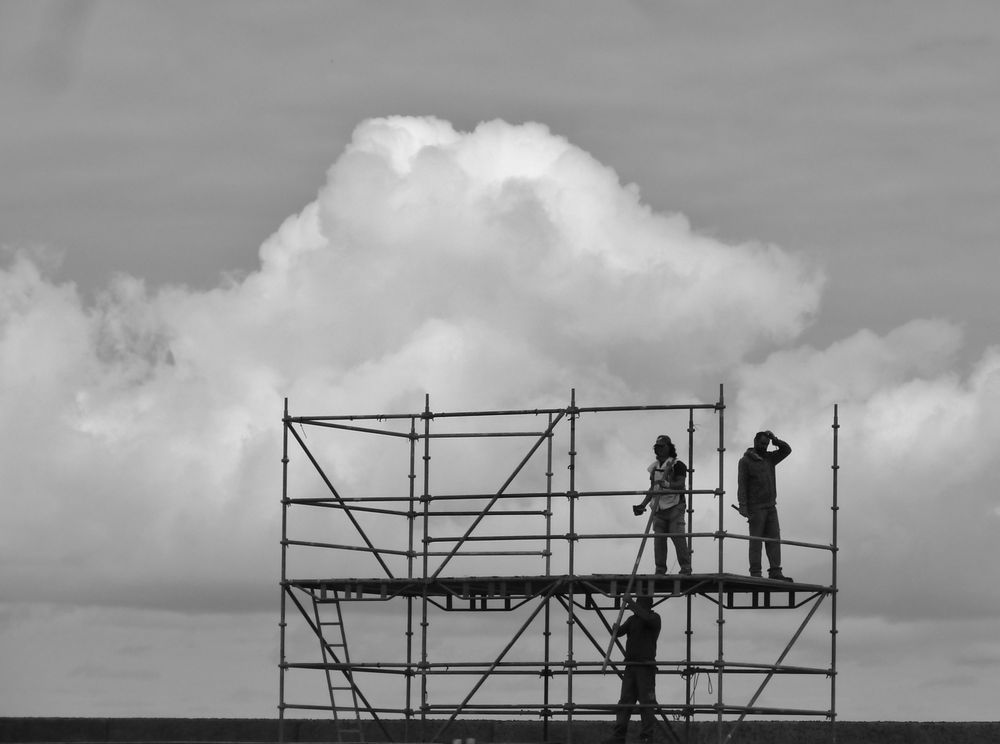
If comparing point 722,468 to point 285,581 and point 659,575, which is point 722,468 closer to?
point 659,575

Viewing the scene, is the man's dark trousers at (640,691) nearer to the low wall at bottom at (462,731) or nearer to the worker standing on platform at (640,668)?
the worker standing on platform at (640,668)

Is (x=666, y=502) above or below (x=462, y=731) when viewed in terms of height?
above

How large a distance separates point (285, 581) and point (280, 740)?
6.96 ft

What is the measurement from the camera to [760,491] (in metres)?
30.6

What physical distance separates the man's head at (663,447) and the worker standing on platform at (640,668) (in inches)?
73.6

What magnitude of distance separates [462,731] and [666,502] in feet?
16.7

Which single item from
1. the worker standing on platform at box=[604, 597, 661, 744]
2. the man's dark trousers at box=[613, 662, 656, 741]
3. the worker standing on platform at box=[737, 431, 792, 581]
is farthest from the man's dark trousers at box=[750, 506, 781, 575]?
the man's dark trousers at box=[613, 662, 656, 741]

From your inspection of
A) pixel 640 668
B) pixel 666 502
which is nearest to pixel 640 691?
pixel 640 668

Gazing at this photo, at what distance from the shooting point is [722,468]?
29.5 m

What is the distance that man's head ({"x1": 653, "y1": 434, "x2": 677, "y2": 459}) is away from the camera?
30234 millimetres

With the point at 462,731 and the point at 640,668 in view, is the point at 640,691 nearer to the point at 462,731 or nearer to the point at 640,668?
the point at 640,668

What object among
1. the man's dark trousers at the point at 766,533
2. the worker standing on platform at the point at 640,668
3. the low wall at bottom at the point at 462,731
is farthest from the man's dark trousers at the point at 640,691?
the man's dark trousers at the point at 766,533

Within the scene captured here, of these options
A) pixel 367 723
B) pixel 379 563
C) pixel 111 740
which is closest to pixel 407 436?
pixel 379 563

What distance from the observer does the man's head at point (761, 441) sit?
100 feet
